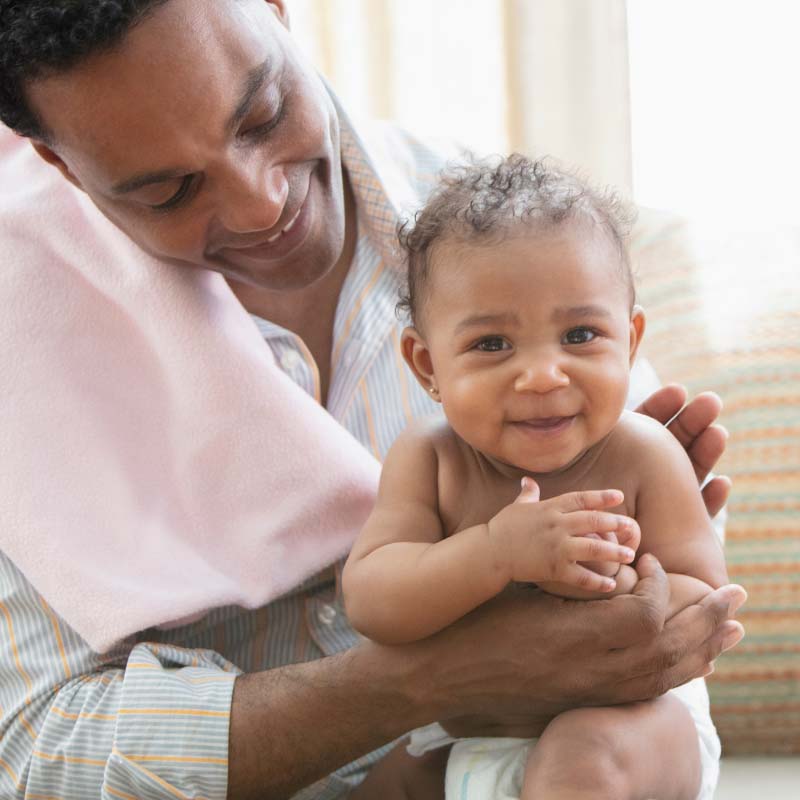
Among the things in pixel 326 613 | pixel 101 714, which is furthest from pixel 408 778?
pixel 101 714

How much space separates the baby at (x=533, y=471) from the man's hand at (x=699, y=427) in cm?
14

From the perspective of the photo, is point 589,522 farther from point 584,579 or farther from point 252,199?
point 252,199

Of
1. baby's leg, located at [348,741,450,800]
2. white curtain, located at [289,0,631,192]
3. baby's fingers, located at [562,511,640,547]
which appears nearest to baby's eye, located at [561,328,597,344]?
baby's fingers, located at [562,511,640,547]

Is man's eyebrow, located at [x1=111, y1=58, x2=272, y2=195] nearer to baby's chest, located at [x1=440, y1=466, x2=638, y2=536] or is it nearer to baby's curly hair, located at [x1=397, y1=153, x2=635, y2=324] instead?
baby's curly hair, located at [x1=397, y1=153, x2=635, y2=324]

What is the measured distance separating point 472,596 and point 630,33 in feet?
5.46

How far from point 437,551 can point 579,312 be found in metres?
0.28

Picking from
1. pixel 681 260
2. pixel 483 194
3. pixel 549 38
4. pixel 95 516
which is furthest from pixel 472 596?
pixel 549 38

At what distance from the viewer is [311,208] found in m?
1.57

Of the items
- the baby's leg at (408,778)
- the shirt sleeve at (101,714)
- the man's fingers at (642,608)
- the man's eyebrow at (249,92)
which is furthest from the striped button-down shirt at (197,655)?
the man's fingers at (642,608)

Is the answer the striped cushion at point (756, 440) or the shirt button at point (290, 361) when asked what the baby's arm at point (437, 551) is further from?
the striped cushion at point (756, 440)

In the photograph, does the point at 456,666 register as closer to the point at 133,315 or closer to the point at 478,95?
the point at 133,315

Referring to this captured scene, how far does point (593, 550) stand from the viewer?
110 cm

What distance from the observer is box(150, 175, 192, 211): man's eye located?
4.71 feet

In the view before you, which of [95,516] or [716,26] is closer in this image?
[95,516]
